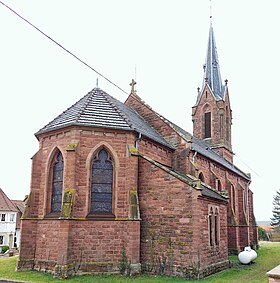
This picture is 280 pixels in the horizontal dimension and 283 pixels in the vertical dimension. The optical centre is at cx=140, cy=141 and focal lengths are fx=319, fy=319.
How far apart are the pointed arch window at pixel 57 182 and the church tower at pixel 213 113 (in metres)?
23.0

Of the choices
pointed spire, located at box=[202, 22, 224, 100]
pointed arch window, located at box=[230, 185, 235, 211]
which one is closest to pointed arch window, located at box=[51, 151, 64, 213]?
pointed arch window, located at box=[230, 185, 235, 211]

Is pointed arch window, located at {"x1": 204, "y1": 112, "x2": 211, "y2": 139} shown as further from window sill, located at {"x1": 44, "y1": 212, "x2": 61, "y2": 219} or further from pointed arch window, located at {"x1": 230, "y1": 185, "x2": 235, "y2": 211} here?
window sill, located at {"x1": 44, "y1": 212, "x2": 61, "y2": 219}

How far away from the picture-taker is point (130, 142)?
1764cm

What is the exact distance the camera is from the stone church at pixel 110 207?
616 inches

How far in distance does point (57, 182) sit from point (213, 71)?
29077 mm

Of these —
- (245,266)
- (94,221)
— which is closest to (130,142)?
(94,221)

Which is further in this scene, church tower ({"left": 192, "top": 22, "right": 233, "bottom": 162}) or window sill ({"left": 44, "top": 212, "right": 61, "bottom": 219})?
church tower ({"left": 192, "top": 22, "right": 233, "bottom": 162})

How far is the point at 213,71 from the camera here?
4066 centimetres

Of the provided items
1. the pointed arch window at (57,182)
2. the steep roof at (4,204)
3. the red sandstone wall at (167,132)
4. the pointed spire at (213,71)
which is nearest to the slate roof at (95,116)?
the red sandstone wall at (167,132)

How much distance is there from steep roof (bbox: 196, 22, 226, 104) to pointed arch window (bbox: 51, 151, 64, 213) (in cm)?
2491

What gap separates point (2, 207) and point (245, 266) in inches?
1582

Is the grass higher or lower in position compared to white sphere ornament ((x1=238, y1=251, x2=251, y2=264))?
lower

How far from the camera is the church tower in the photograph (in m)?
37.2

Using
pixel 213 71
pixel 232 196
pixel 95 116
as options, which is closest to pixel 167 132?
pixel 95 116
